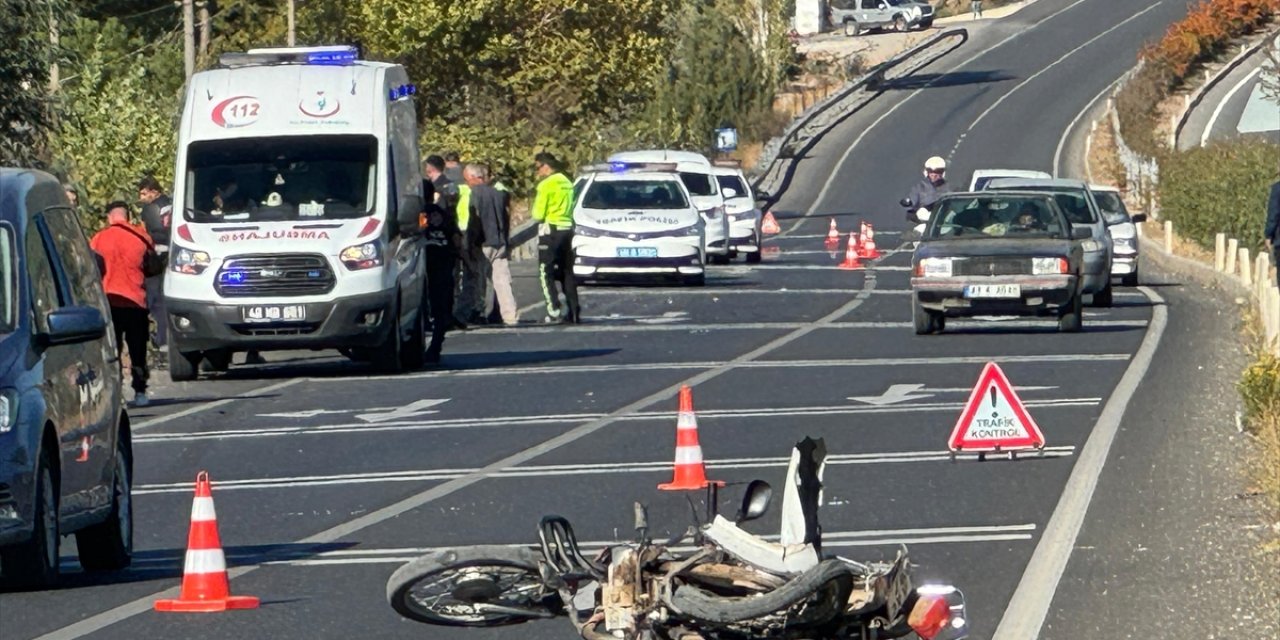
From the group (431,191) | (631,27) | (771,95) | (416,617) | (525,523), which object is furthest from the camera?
(771,95)

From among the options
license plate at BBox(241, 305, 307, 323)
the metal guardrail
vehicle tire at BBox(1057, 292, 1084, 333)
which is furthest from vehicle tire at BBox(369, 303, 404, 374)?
the metal guardrail

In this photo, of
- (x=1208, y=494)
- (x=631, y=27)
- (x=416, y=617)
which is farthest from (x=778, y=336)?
(x=631, y=27)

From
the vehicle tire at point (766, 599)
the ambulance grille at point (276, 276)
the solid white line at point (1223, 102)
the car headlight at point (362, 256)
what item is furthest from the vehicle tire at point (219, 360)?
the solid white line at point (1223, 102)

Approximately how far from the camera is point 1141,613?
31.7ft

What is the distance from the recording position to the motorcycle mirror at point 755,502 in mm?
6758

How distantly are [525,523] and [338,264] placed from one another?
9798 millimetres

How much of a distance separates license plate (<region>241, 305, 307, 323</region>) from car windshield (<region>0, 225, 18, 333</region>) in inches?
437

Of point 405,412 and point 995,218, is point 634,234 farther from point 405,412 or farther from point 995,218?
point 405,412

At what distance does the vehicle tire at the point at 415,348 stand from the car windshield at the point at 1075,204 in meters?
11.1

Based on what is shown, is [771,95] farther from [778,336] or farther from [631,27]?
[778,336]

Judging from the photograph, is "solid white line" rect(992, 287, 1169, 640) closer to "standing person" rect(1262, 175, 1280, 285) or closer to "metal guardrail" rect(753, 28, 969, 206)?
"standing person" rect(1262, 175, 1280, 285)

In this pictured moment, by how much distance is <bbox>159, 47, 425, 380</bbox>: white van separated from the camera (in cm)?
2192

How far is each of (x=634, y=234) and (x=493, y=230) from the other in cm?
776

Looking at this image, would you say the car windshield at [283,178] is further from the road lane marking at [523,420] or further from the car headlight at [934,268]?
the car headlight at [934,268]
